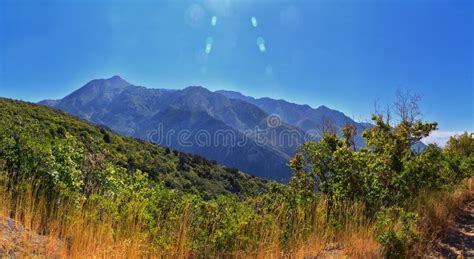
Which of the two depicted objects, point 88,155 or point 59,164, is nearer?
point 59,164

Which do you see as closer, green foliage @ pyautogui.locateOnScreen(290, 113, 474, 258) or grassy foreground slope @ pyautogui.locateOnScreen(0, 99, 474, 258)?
grassy foreground slope @ pyautogui.locateOnScreen(0, 99, 474, 258)

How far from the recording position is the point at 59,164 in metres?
6.74

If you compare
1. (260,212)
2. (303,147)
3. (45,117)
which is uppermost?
(45,117)

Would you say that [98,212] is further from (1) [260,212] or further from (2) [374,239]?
(2) [374,239]

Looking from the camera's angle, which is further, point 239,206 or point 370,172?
point 370,172

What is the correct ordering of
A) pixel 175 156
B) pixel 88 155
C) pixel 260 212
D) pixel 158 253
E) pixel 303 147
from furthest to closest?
pixel 175 156, pixel 303 147, pixel 88 155, pixel 260 212, pixel 158 253

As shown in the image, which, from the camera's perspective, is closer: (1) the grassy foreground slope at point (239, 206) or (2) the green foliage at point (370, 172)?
(1) the grassy foreground slope at point (239, 206)

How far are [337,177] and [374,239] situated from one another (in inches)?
97.9

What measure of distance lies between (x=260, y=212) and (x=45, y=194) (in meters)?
3.74

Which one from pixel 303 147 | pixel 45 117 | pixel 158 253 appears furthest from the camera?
pixel 45 117

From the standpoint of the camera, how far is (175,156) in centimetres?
5512

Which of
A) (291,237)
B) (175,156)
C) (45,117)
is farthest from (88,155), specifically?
(175,156)

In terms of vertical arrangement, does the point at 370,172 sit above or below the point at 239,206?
above

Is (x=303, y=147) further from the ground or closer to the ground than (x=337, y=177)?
further from the ground
